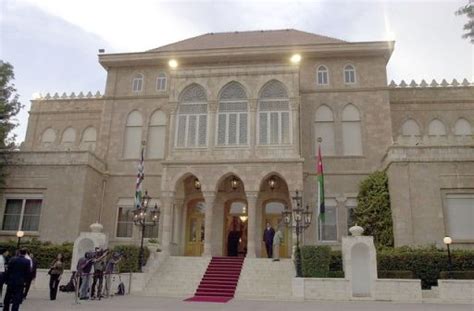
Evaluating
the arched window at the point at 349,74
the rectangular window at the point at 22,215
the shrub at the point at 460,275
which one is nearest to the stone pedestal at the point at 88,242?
the rectangular window at the point at 22,215

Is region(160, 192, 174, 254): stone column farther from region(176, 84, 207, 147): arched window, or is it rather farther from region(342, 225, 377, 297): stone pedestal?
region(342, 225, 377, 297): stone pedestal

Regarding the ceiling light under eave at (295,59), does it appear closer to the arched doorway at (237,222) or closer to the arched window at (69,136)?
the arched doorway at (237,222)

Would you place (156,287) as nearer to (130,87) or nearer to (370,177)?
(370,177)

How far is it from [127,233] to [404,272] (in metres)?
15.0

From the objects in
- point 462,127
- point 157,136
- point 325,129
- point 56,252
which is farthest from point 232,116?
point 462,127

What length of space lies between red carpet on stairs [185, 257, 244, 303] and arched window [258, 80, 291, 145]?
258 inches

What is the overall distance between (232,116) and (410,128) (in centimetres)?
1092

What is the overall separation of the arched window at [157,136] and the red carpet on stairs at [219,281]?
8.09 m

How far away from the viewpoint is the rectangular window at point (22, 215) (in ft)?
72.9

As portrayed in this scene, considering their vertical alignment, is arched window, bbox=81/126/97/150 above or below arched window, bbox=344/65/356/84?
below

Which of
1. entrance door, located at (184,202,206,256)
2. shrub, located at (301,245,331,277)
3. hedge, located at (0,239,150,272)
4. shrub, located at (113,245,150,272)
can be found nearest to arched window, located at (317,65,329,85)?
entrance door, located at (184,202,206,256)

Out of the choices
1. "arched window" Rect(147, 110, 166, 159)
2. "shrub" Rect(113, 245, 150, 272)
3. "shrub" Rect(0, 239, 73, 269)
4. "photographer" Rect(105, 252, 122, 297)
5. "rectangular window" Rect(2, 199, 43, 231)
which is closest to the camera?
"photographer" Rect(105, 252, 122, 297)

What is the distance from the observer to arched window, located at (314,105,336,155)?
79.8ft

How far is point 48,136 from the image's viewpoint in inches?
1121
